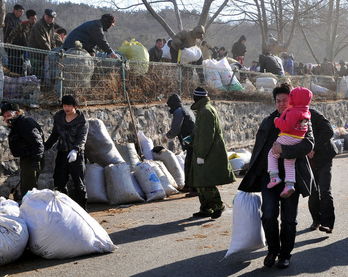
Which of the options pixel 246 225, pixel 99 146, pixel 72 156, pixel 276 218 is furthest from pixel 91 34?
A: pixel 276 218

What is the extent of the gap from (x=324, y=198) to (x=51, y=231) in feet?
9.84

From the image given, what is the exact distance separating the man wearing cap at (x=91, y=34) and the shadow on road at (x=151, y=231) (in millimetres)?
4374

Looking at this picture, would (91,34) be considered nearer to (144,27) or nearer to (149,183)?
(149,183)

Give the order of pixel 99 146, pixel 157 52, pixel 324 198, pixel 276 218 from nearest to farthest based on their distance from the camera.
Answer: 1. pixel 276 218
2. pixel 324 198
3. pixel 99 146
4. pixel 157 52

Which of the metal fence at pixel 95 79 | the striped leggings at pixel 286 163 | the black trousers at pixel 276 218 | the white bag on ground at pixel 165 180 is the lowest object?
the white bag on ground at pixel 165 180

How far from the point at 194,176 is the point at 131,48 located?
17.4 feet

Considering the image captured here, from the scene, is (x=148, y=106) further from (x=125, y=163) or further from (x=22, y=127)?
(x=22, y=127)

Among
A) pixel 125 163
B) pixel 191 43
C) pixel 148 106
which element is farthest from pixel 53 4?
pixel 125 163

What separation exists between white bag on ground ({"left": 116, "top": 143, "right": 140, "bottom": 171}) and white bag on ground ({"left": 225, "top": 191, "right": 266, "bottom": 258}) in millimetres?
4622

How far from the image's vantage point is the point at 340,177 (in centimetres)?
1180

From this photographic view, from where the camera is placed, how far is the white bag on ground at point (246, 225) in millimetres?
5430

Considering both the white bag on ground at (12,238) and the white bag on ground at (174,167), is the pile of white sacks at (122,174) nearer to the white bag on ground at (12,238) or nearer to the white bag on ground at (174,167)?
the white bag on ground at (174,167)

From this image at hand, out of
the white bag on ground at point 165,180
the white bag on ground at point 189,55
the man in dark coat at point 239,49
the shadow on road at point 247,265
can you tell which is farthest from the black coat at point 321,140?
the man in dark coat at point 239,49

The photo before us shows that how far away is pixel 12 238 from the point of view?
5.49 metres
